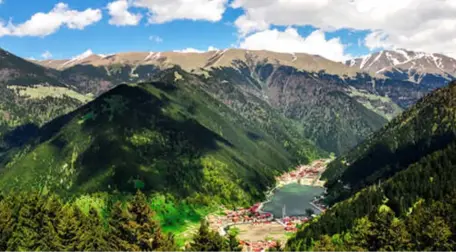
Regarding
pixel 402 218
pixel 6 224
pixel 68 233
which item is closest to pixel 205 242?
pixel 68 233

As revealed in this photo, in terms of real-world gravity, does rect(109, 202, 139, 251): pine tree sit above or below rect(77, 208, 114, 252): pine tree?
above

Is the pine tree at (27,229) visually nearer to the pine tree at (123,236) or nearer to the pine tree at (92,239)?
the pine tree at (92,239)

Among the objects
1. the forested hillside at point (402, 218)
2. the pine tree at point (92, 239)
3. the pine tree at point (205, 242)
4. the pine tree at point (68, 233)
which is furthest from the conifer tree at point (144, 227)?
the forested hillside at point (402, 218)

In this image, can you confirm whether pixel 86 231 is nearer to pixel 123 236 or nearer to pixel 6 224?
pixel 6 224

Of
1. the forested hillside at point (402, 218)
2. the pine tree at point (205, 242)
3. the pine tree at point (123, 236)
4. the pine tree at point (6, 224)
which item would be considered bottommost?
the pine tree at point (6, 224)

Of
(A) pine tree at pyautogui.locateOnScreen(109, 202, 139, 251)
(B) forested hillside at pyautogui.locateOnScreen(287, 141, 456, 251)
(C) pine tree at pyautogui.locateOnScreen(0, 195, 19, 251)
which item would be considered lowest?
(C) pine tree at pyautogui.locateOnScreen(0, 195, 19, 251)

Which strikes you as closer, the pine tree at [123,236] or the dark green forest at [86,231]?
the pine tree at [123,236]

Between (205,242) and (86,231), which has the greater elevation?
(205,242)

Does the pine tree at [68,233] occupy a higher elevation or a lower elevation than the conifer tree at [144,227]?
lower

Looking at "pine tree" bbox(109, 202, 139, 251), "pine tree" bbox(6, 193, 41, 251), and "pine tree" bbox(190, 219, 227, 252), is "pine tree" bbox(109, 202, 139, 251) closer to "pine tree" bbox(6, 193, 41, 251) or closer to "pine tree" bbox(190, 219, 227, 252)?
"pine tree" bbox(190, 219, 227, 252)

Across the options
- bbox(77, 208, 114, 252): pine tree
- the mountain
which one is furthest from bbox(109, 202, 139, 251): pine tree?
the mountain

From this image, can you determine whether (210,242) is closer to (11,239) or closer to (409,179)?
(11,239)
